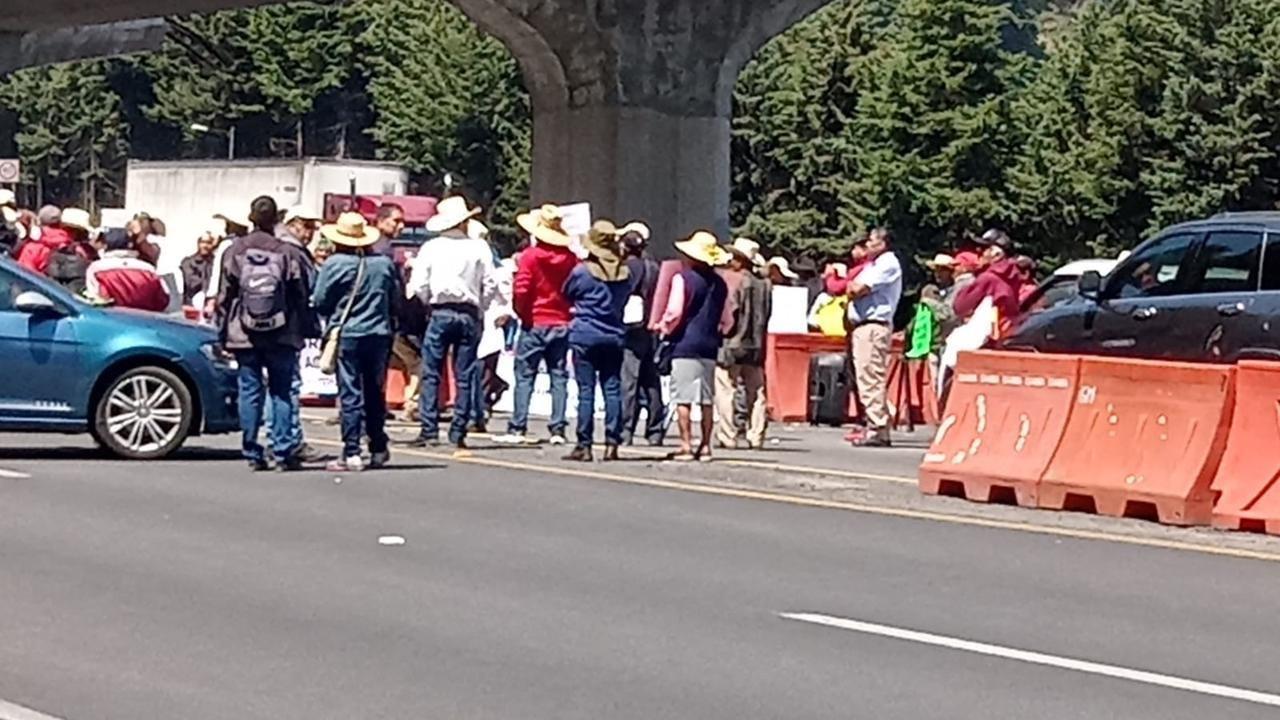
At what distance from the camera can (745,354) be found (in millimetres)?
20031

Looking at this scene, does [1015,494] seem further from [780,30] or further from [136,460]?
[780,30]

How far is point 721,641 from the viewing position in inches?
390

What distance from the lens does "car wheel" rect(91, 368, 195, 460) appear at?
16.4 m

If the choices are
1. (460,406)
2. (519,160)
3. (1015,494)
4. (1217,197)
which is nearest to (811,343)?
(460,406)

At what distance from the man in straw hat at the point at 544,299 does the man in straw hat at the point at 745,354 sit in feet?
4.70

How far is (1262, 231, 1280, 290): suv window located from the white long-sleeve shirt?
18.8ft

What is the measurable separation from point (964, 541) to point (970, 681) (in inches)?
168

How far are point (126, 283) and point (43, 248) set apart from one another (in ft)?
6.71

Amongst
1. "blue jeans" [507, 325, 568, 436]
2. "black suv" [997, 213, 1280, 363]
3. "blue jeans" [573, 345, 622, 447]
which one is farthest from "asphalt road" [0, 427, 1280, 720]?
"black suv" [997, 213, 1280, 363]

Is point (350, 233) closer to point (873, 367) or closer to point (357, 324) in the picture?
point (357, 324)

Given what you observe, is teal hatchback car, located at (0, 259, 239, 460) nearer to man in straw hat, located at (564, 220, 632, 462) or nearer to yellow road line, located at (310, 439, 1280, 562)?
yellow road line, located at (310, 439, 1280, 562)

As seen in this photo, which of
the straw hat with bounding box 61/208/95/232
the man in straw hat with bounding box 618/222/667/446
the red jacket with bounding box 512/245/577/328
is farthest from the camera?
the straw hat with bounding box 61/208/95/232

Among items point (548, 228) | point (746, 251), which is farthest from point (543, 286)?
point (746, 251)

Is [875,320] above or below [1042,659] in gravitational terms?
above
